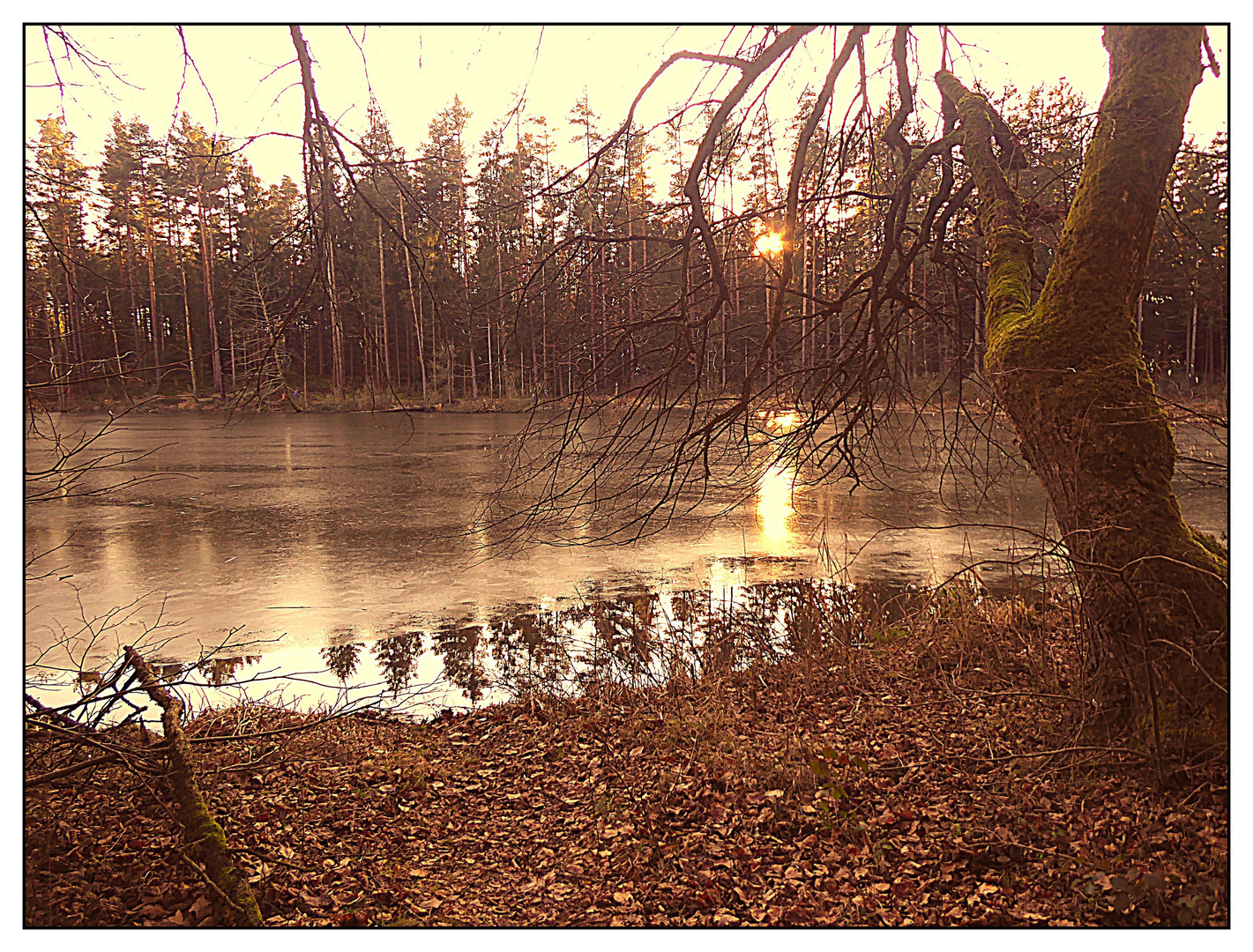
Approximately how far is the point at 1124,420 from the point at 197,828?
4.12 meters

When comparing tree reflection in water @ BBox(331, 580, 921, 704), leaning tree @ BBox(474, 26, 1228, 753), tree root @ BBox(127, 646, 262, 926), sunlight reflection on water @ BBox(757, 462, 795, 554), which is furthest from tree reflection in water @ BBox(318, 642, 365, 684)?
sunlight reflection on water @ BBox(757, 462, 795, 554)

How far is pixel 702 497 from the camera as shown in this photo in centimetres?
498

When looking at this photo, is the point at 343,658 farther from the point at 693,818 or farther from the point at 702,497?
the point at 693,818

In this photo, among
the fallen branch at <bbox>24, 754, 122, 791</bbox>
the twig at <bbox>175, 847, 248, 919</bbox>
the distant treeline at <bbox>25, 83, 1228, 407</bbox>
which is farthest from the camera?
the distant treeline at <bbox>25, 83, 1228, 407</bbox>

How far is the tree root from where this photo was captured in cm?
309

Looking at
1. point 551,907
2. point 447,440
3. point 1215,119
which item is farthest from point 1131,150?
point 447,440

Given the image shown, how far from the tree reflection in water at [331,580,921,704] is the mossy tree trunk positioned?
2175 millimetres

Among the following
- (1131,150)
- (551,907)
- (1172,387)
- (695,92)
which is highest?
(695,92)

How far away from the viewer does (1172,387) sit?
13.7 feet

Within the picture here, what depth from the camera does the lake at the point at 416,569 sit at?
6.56 meters

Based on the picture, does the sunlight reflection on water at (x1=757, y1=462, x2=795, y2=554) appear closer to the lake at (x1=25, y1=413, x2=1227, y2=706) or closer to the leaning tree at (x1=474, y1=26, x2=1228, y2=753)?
the lake at (x1=25, y1=413, x2=1227, y2=706)

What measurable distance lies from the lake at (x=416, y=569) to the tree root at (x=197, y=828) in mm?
1345

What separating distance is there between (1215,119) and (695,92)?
2.35 meters

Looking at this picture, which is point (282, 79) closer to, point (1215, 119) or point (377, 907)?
point (377, 907)
